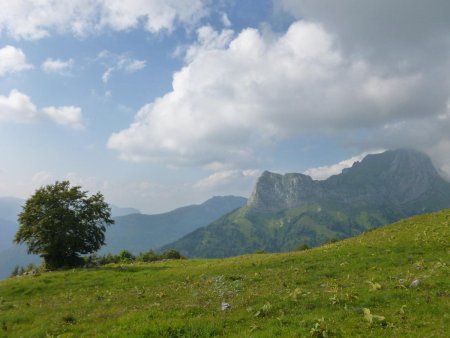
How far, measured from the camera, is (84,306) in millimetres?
28875

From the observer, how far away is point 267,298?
81.9 feet

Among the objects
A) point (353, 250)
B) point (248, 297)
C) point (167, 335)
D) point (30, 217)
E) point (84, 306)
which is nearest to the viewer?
point (167, 335)

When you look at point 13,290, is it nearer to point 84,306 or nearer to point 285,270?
point 84,306

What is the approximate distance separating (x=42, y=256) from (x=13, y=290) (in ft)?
81.2

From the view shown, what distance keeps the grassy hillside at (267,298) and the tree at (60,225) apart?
17.8m

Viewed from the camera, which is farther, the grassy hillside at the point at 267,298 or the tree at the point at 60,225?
the tree at the point at 60,225

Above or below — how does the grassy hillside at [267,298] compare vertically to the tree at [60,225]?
below

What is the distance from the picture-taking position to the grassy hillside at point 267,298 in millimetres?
19003

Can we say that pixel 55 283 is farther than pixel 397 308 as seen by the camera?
Yes

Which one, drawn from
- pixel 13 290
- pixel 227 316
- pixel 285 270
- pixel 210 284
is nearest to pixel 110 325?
pixel 227 316

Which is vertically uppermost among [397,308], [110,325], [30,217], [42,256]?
[30,217]

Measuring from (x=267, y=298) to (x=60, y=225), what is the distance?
4722 cm

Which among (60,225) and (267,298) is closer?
(267,298)

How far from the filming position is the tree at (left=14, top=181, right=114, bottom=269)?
61.2 meters
